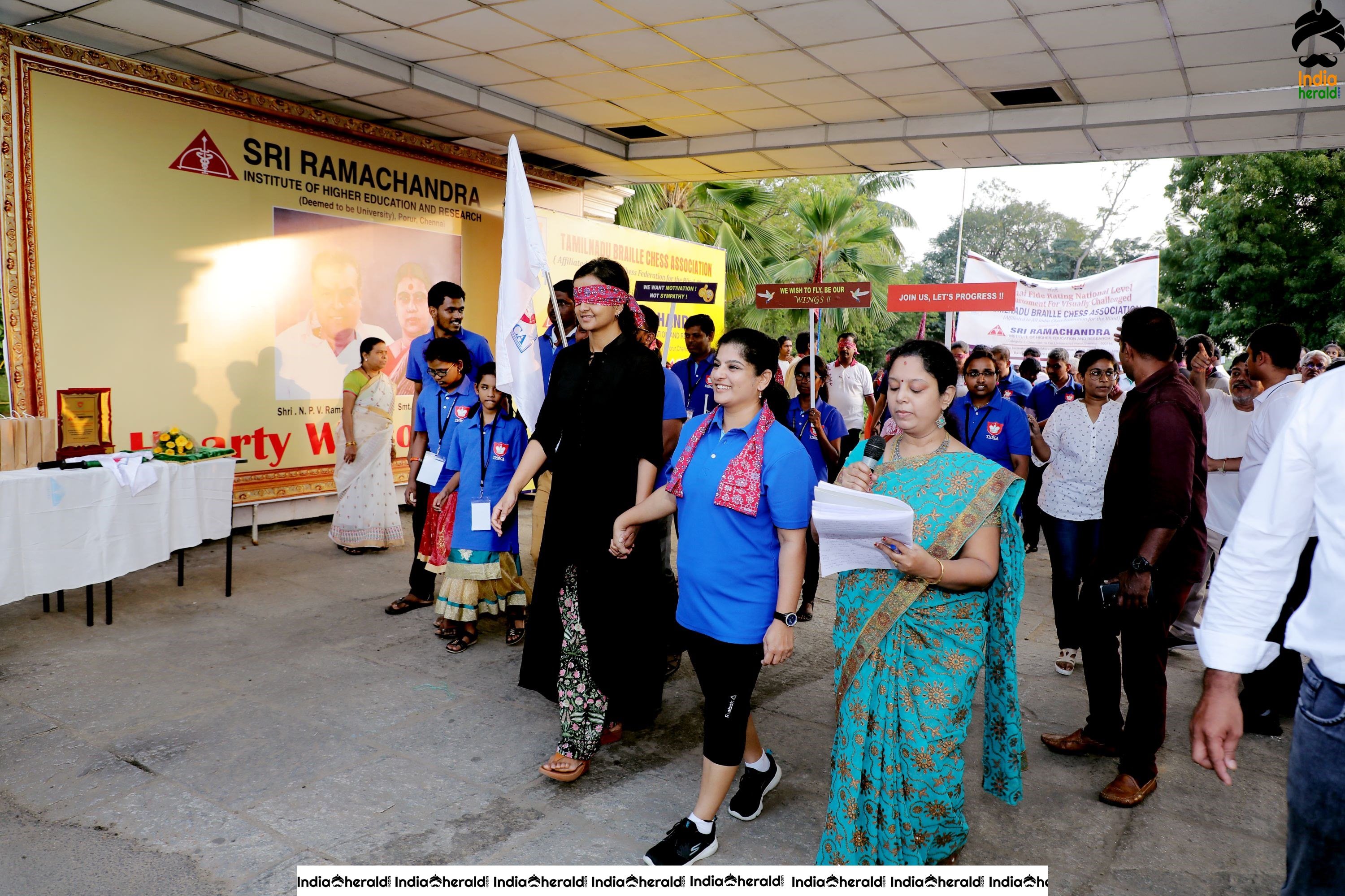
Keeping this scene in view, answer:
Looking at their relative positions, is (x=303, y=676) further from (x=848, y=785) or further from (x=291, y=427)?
(x=291, y=427)

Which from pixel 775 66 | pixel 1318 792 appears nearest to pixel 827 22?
pixel 775 66

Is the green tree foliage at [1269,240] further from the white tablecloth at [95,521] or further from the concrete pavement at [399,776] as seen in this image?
the white tablecloth at [95,521]

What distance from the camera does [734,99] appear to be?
296 inches

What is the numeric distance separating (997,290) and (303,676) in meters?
7.45

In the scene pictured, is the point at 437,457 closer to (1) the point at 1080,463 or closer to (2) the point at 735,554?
(2) the point at 735,554

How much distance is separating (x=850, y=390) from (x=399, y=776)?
24.7ft

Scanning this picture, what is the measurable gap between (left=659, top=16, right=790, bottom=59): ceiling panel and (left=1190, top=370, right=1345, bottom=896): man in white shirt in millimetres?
5040

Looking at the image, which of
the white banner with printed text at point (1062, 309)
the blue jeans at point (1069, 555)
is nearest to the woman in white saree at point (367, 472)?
the blue jeans at point (1069, 555)

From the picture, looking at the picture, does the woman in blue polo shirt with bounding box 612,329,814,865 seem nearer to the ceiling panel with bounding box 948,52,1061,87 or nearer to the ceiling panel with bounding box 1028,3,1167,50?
the ceiling panel with bounding box 1028,3,1167,50

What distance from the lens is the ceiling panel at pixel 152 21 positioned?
5.37 metres

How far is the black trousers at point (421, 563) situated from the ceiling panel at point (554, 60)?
3389mm

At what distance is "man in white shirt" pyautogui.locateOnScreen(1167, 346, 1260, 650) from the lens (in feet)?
16.5

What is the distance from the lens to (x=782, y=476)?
2629 millimetres

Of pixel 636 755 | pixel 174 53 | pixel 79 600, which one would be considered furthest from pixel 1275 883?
pixel 174 53
